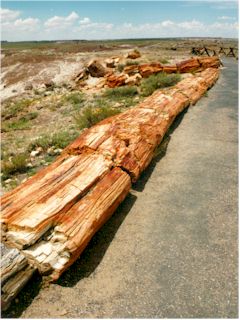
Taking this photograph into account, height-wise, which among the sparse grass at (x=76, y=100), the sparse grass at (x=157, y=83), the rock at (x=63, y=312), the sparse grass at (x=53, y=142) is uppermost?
the sparse grass at (x=157, y=83)

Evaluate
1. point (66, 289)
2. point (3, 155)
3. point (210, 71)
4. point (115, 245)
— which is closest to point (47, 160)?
point (3, 155)

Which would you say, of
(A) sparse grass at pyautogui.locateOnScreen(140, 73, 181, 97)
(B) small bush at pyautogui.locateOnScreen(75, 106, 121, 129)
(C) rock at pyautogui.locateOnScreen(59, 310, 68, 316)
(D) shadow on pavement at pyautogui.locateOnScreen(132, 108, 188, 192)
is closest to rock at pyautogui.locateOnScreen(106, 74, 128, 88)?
(A) sparse grass at pyautogui.locateOnScreen(140, 73, 181, 97)

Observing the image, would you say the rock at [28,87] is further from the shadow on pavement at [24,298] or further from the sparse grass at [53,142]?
the shadow on pavement at [24,298]

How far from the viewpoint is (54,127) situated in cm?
1074

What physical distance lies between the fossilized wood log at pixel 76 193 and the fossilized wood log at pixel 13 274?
12cm

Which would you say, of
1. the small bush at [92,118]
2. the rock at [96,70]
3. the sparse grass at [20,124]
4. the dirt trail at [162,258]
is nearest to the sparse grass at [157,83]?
the small bush at [92,118]

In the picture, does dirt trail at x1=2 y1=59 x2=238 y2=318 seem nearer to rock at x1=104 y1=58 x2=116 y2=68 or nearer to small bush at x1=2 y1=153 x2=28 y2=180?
small bush at x1=2 y1=153 x2=28 y2=180

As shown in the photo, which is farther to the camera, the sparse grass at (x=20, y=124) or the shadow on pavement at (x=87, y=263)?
the sparse grass at (x=20, y=124)

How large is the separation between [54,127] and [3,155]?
101 inches

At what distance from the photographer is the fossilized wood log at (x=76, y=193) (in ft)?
12.7

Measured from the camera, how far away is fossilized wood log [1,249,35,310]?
11.4ft

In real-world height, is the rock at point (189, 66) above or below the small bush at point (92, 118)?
above

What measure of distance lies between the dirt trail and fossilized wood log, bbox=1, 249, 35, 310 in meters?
0.20

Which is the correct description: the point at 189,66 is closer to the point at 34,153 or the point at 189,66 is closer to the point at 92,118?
the point at 92,118
